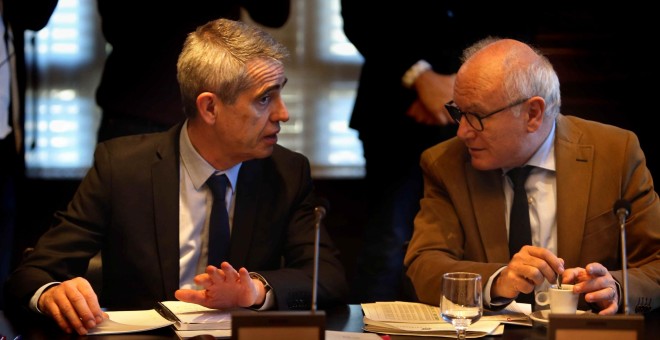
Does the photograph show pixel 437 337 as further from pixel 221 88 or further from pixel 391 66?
pixel 391 66

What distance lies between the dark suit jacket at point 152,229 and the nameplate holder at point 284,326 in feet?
2.59

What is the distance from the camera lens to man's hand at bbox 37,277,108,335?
8.48 ft

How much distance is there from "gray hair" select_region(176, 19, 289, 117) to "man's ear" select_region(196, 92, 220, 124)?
0.8 inches

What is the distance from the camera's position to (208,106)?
10.6 ft

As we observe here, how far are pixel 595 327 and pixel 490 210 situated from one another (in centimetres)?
102

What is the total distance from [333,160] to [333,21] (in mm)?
719

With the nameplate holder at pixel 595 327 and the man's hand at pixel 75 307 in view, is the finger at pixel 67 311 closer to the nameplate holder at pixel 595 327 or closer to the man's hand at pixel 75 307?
the man's hand at pixel 75 307

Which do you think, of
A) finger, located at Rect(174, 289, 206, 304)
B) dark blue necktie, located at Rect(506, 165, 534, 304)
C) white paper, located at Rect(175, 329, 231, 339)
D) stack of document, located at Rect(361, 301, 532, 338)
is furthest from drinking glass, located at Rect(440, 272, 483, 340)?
dark blue necktie, located at Rect(506, 165, 534, 304)

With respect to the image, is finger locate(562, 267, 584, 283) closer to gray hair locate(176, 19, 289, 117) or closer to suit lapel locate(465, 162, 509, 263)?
suit lapel locate(465, 162, 509, 263)

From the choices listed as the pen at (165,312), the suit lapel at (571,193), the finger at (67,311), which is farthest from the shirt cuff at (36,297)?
the suit lapel at (571,193)

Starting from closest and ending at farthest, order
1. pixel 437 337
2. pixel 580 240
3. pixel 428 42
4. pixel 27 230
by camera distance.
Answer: pixel 437 337
pixel 580 240
pixel 428 42
pixel 27 230

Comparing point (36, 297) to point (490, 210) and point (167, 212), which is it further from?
point (490, 210)

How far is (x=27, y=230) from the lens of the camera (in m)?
5.40

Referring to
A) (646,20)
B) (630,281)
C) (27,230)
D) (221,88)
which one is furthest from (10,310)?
(646,20)
